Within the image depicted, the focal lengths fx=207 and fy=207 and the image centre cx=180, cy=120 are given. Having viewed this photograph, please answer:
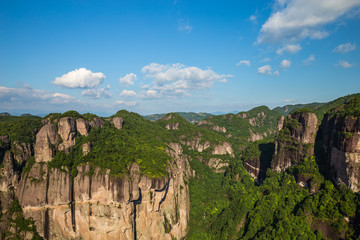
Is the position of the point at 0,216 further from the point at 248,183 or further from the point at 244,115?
the point at 244,115

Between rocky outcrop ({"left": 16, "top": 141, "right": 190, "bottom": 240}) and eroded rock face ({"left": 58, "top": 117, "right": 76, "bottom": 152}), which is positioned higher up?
eroded rock face ({"left": 58, "top": 117, "right": 76, "bottom": 152})

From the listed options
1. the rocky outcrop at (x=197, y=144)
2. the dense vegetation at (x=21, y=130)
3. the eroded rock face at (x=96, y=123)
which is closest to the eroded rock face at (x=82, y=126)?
the eroded rock face at (x=96, y=123)

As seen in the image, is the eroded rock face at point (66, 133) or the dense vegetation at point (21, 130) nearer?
the dense vegetation at point (21, 130)

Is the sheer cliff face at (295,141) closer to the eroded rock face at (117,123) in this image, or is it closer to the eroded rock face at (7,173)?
the eroded rock face at (117,123)

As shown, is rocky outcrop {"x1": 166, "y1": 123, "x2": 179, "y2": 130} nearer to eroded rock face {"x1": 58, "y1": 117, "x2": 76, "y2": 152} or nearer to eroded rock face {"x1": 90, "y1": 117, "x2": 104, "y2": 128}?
eroded rock face {"x1": 90, "y1": 117, "x2": 104, "y2": 128}

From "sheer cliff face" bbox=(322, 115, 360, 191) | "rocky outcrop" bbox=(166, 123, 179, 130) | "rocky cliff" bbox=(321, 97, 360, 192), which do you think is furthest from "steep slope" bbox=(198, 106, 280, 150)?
"sheer cliff face" bbox=(322, 115, 360, 191)

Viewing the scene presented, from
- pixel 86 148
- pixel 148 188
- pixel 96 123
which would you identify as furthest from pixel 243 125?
pixel 86 148

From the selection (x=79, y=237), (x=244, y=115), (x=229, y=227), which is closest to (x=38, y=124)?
(x=79, y=237)
